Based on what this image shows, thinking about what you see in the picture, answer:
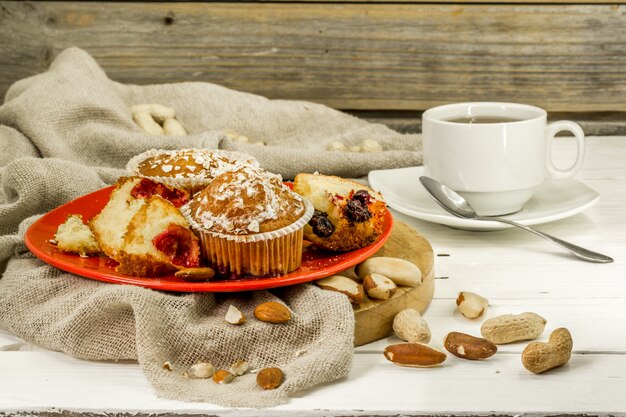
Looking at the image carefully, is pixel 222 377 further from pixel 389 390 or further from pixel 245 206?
pixel 245 206

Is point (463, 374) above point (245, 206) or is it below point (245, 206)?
below

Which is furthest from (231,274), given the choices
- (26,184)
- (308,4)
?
(308,4)

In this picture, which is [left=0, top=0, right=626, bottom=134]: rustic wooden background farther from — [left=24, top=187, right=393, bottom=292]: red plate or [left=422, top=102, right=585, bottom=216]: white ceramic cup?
[left=24, top=187, right=393, bottom=292]: red plate

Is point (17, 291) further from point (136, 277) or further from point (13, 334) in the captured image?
point (136, 277)

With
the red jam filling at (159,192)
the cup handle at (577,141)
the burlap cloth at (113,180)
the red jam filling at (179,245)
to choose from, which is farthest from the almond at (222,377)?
the cup handle at (577,141)

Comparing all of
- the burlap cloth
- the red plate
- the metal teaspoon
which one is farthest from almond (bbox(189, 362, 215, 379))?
the metal teaspoon

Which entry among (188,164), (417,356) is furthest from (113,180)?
(417,356)

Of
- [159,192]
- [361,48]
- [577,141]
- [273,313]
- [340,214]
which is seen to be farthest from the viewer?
[361,48]
